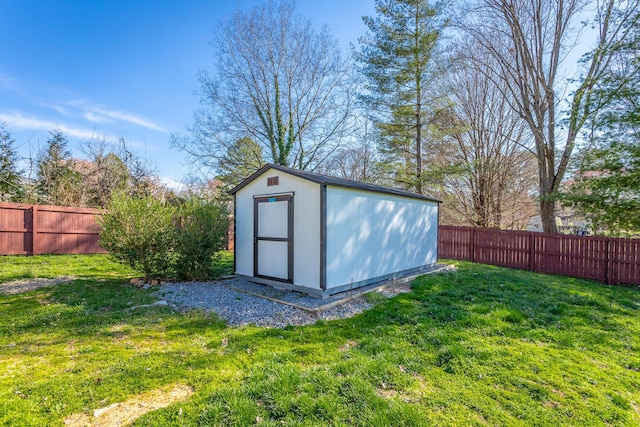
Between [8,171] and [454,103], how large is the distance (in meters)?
17.3

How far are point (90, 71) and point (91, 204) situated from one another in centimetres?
554

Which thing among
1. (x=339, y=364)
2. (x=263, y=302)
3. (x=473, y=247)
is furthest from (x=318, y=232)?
(x=473, y=247)

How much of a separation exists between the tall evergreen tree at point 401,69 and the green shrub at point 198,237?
787 centimetres

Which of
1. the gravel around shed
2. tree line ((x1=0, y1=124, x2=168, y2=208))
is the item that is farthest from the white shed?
tree line ((x1=0, y1=124, x2=168, y2=208))

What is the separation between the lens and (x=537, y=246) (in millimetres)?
8430

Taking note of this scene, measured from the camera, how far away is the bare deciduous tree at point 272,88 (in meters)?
12.8

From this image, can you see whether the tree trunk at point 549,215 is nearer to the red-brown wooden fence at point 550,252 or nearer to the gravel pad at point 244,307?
the red-brown wooden fence at point 550,252

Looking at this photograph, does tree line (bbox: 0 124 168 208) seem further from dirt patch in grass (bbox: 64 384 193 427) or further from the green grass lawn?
dirt patch in grass (bbox: 64 384 193 427)

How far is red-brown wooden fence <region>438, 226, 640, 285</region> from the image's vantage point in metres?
7.00

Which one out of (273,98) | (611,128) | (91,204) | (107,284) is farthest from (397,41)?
(91,204)

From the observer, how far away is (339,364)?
2.69 m

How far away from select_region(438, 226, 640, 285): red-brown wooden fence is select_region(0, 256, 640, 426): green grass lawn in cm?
318

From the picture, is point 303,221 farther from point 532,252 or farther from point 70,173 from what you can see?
point 70,173

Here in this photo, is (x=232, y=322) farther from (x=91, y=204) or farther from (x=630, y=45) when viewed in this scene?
(x=91, y=204)
